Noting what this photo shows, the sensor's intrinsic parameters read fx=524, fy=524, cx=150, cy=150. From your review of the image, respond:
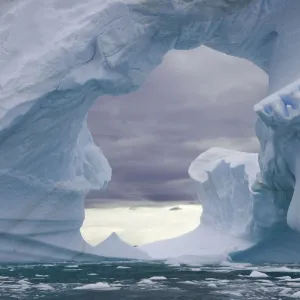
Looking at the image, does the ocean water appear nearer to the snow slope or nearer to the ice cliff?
the ice cliff

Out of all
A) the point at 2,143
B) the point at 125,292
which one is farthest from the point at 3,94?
the point at 125,292

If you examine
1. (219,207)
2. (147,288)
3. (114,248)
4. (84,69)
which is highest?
(84,69)

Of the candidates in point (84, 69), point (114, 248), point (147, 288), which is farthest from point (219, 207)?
point (147, 288)

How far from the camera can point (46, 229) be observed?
43.7 feet

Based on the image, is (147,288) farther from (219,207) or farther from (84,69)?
(219,207)

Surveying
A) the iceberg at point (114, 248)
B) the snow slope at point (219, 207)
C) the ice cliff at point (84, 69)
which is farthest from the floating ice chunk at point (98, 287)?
the snow slope at point (219, 207)

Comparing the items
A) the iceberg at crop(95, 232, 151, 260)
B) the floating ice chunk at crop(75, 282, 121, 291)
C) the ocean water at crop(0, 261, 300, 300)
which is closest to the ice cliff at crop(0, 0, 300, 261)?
the iceberg at crop(95, 232, 151, 260)

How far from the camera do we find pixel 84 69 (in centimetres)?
1071

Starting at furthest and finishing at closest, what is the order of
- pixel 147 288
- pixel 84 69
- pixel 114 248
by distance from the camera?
pixel 114 248 → pixel 84 69 → pixel 147 288

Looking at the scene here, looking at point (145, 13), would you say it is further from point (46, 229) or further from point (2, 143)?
point (46, 229)

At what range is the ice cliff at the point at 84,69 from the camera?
1054 cm

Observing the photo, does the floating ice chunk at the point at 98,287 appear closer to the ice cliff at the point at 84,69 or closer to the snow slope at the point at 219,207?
the ice cliff at the point at 84,69

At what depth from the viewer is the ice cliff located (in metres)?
10.5

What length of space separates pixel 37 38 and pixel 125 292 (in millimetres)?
6223
